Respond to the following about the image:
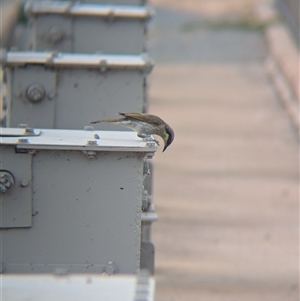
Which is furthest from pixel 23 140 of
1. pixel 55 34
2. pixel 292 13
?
pixel 292 13

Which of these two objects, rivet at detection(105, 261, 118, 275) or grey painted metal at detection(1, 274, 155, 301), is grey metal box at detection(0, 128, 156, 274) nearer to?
rivet at detection(105, 261, 118, 275)

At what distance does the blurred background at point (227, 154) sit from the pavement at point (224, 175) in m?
0.01

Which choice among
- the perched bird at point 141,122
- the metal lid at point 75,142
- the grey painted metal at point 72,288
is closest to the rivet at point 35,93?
the perched bird at point 141,122

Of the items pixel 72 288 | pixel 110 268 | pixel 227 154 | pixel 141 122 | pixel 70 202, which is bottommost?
pixel 110 268

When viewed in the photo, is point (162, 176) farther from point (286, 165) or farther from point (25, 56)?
point (25, 56)

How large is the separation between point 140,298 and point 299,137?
346 inches

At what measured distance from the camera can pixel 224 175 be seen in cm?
1052

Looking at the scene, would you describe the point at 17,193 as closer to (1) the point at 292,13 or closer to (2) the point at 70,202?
(2) the point at 70,202

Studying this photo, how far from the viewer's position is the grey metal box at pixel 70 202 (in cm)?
475

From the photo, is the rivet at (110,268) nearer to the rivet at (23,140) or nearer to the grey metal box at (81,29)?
the rivet at (23,140)

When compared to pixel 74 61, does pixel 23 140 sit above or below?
below

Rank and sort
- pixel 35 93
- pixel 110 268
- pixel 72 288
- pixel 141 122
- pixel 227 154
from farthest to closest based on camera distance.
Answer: pixel 227 154
pixel 35 93
pixel 141 122
pixel 110 268
pixel 72 288

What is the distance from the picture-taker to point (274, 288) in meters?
7.28

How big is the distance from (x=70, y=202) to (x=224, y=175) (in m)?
5.83
